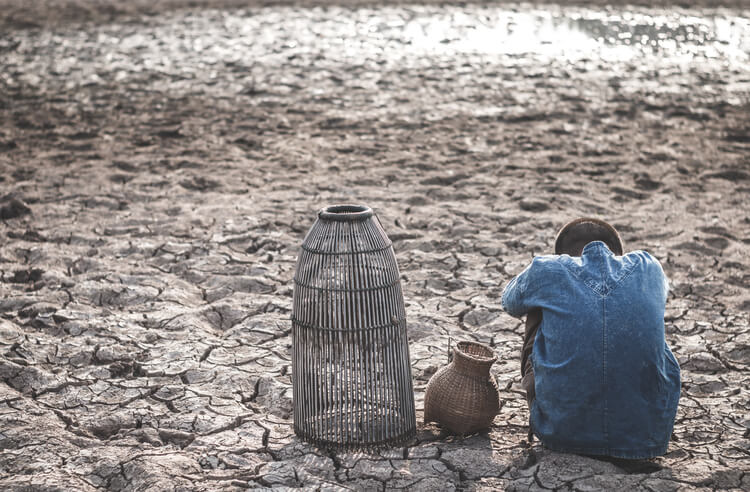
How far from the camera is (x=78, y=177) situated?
7672 millimetres

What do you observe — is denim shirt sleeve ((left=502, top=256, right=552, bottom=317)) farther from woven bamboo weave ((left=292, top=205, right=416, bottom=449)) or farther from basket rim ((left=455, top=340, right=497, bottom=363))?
woven bamboo weave ((left=292, top=205, right=416, bottom=449))

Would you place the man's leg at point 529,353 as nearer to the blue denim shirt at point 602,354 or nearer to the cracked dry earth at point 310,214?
the blue denim shirt at point 602,354

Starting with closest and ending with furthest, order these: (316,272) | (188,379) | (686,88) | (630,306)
A: 1. (630,306)
2. (316,272)
3. (188,379)
4. (686,88)

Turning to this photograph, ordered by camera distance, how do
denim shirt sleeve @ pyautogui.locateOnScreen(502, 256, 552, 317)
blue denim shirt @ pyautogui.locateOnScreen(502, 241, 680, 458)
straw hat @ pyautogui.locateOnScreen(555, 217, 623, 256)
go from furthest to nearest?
straw hat @ pyautogui.locateOnScreen(555, 217, 623, 256) → denim shirt sleeve @ pyautogui.locateOnScreen(502, 256, 552, 317) → blue denim shirt @ pyautogui.locateOnScreen(502, 241, 680, 458)

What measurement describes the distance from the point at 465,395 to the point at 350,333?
0.59m

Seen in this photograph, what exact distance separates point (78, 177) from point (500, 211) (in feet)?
12.0

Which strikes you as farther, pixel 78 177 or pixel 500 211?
pixel 78 177

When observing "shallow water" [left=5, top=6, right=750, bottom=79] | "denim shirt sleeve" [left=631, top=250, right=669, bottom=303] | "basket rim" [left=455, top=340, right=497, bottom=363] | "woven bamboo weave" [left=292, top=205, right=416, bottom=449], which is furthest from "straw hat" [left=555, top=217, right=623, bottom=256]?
"shallow water" [left=5, top=6, right=750, bottom=79]

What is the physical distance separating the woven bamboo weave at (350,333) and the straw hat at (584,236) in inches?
31.1

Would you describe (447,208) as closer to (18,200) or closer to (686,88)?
(18,200)

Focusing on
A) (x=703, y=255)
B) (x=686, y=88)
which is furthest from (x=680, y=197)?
(x=686, y=88)

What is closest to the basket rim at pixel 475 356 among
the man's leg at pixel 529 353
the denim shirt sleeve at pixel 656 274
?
the man's leg at pixel 529 353

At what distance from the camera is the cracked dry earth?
389 centimetres

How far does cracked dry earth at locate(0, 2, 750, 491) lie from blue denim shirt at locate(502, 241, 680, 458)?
0.16 m
